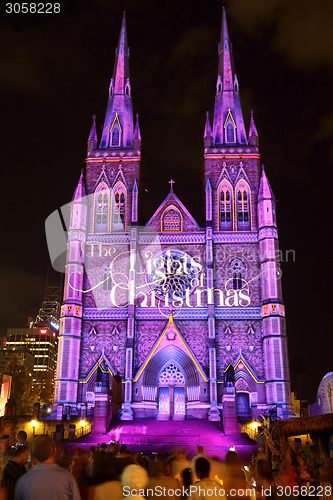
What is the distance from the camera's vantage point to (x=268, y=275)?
38.7 meters

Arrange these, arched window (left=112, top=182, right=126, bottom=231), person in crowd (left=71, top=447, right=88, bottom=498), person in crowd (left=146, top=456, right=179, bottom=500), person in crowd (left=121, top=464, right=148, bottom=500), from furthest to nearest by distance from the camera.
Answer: arched window (left=112, top=182, right=126, bottom=231), person in crowd (left=71, top=447, right=88, bottom=498), person in crowd (left=146, top=456, right=179, bottom=500), person in crowd (left=121, top=464, right=148, bottom=500)

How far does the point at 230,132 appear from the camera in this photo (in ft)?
149

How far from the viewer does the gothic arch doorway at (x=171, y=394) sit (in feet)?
121

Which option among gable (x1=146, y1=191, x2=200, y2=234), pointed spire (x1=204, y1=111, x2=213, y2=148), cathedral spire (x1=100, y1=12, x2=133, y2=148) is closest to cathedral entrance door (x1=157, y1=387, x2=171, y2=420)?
gable (x1=146, y1=191, x2=200, y2=234)

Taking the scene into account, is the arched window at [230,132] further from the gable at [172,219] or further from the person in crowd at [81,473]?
the person in crowd at [81,473]

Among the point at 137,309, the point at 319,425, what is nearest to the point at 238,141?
the point at 137,309

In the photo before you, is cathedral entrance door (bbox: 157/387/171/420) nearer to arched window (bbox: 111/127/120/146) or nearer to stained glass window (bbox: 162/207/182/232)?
stained glass window (bbox: 162/207/182/232)

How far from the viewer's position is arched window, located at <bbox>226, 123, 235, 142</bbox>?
44969 mm

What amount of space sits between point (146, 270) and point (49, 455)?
35.6m

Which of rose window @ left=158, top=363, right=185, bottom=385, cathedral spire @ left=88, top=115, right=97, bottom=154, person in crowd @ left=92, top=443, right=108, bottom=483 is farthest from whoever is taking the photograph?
cathedral spire @ left=88, top=115, right=97, bottom=154

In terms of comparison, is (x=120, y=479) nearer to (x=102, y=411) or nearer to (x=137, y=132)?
(x=102, y=411)

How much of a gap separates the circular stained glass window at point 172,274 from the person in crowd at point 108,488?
33.5m

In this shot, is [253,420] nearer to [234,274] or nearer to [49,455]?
[234,274]

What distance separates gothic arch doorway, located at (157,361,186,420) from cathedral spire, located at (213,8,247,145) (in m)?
20.0
